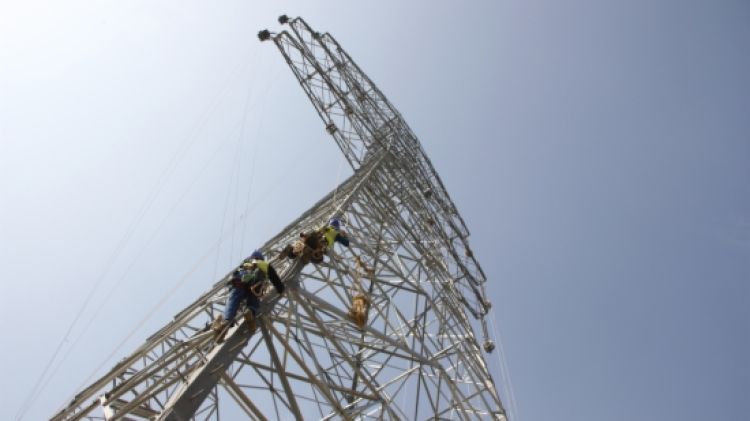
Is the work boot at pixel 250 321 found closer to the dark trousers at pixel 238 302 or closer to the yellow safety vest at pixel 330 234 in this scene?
the dark trousers at pixel 238 302

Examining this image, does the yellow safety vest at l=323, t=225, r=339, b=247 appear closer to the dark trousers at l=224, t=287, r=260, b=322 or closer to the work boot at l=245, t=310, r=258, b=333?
the dark trousers at l=224, t=287, r=260, b=322

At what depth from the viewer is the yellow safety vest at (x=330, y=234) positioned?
720cm

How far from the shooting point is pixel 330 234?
24.0 feet

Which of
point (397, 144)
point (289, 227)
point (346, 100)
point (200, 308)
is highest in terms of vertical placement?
point (346, 100)

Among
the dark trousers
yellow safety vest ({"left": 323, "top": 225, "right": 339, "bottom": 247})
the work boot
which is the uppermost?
yellow safety vest ({"left": 323, "top": 225, "right": 339, "bottom": 247})

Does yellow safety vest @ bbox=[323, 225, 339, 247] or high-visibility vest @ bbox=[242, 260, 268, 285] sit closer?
high-visibility vest @ bbox=[242, 260, 268, 285]

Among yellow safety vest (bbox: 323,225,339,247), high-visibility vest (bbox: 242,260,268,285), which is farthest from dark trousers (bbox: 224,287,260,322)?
yellow safety vest (bbox: 323,225,339,247)

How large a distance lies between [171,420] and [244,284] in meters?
1.91

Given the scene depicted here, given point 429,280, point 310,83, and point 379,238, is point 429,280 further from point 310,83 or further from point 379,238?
point 310,83

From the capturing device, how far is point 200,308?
7059 mm

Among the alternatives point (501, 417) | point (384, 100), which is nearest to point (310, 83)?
point (384, 100)

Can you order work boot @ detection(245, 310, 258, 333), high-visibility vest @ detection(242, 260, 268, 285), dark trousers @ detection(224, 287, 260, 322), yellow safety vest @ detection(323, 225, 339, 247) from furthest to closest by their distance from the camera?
yellow safety vest @ detection(323, 225, 339, 247) < high-visibility vest @ detection(242, 260, 268, 285) < dark trousers @ detection(224, 287, 260, 322) < work boot @ detection(245, 310, 258, 333)

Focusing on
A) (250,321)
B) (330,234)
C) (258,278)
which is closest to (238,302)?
(258,278)

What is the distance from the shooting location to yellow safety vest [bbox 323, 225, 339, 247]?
23.6 feet
